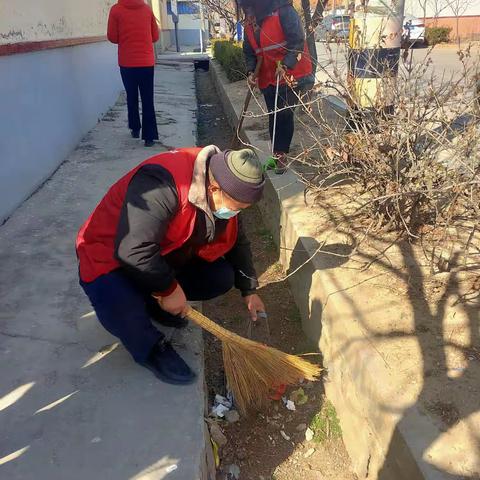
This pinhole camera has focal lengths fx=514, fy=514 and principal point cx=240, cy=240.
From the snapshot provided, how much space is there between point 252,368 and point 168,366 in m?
0.40

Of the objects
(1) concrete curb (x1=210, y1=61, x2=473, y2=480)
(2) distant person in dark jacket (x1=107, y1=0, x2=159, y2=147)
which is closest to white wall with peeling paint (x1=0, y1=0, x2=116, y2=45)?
(2) distant person in dark jacket (x1=107, y1=0, x2=159, y2=147)

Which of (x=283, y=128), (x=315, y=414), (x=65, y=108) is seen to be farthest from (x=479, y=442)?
(x=65, y=108)

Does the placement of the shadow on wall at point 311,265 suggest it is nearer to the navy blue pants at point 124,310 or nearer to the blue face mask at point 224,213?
the blue face mask at point 224,213

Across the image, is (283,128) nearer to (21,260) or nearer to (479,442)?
(21,260)

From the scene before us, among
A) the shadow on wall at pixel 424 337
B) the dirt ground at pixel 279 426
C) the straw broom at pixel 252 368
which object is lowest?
the dirt ground at pixel 279 426

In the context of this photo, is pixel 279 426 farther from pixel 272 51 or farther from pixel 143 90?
pixel 143 90

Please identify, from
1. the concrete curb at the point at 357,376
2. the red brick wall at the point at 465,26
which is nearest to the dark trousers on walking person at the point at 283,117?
the concrete curb at the point at 357,376

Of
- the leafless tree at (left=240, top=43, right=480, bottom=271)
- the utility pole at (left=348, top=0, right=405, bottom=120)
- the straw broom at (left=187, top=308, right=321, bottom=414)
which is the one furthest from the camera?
the utility pole at (left=348, top=0, right=405, bottom=120)

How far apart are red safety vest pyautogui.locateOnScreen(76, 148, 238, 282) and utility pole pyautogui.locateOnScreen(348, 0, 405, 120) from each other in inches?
64.4

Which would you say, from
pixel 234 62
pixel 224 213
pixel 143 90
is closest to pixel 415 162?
pixel 224 213

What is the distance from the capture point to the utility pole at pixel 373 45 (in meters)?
3.46

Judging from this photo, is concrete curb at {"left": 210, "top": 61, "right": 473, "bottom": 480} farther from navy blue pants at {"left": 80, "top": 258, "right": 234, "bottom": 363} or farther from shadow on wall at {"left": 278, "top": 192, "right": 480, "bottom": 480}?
navy blue pants at {"left": 80, "top": 258, "right": 234, "bottom": 363}

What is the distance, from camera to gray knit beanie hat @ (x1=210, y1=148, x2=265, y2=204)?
2020mm

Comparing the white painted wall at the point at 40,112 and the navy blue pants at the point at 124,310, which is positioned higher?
the white painted wall at the point at 40,112
